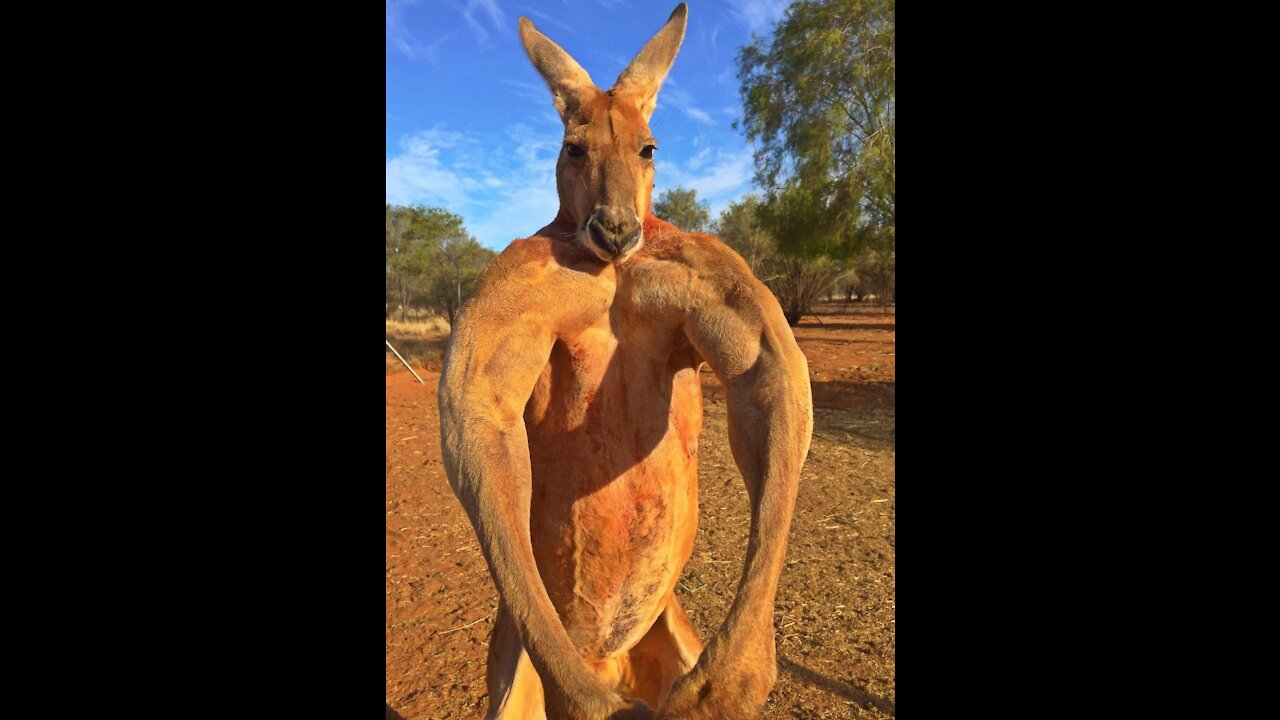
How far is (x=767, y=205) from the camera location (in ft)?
57.2

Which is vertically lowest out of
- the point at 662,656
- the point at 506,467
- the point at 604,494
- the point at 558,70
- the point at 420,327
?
the point at 662,656

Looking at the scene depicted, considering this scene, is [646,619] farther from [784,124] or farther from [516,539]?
[784,124]

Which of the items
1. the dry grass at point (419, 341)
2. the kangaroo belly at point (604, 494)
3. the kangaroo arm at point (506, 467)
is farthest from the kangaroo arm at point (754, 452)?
the dry grass at point (419, 341)

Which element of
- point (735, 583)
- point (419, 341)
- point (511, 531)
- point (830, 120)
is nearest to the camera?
point (511, 531)

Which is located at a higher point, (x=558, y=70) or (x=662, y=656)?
(x=558, y=70)

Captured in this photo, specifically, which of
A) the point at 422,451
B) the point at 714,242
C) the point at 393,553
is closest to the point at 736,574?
the point at 393,553

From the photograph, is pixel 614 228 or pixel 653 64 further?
pixel 653 64

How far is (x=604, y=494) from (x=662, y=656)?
0.73 m

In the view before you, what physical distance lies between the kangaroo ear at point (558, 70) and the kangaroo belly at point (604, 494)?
758 millimetres

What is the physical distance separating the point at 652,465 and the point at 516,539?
0.60 m

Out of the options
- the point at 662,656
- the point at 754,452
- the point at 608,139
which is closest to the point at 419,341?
the point at 662,656

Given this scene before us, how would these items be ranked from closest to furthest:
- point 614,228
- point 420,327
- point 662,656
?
point 614,228
point 662,656
point 420,327

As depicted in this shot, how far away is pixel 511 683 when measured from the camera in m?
1.87

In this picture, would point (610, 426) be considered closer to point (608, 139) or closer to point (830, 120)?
point (608, 139)
